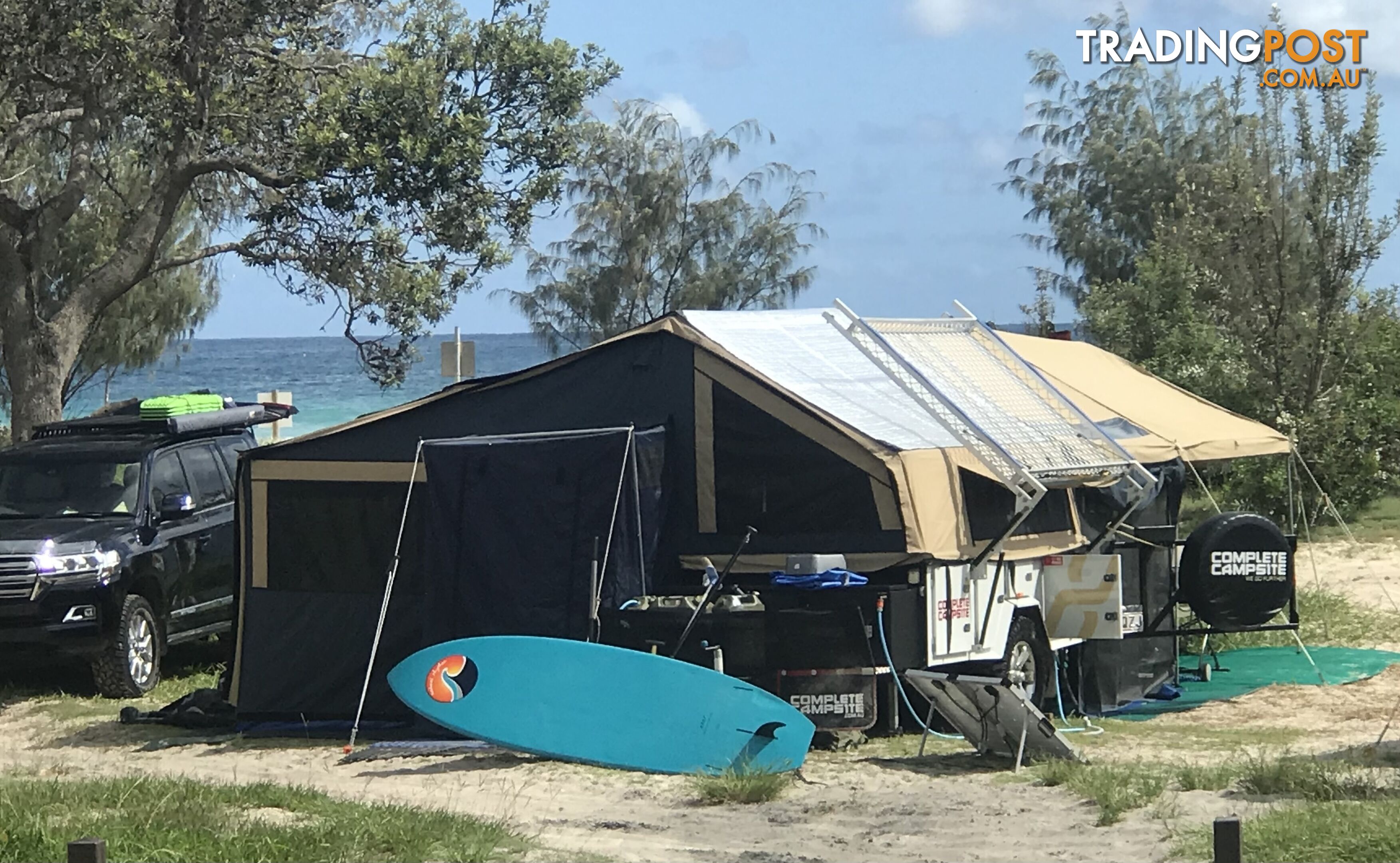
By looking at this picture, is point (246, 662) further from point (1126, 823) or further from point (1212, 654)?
point (1212, 654)

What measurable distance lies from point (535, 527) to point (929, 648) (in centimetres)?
258

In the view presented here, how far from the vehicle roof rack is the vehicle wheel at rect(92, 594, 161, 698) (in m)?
1.60

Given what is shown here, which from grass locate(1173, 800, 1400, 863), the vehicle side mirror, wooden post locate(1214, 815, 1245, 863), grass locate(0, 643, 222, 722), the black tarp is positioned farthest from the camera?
the vehicle side mirror

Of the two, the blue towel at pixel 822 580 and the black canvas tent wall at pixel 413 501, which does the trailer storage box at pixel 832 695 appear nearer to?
the blue towel at pixel 822 580

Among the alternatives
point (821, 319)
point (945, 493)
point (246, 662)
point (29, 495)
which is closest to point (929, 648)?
point (945, 493)

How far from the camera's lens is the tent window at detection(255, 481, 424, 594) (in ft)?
38.5

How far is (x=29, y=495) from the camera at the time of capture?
14000 mm

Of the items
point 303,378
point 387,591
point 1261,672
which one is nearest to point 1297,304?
point 1261,672

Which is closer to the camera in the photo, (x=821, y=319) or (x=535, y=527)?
(x=535, y=527)

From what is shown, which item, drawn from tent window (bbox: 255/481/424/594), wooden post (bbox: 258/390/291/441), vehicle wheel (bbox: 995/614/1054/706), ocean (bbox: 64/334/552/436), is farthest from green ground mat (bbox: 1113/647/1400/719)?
ocean (bbox: 64/334/552/436)

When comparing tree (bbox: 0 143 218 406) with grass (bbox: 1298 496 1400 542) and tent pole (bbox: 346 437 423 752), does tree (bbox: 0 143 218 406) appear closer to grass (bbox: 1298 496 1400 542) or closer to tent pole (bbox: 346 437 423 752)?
tent pole (bbox: 346 437 423 752)

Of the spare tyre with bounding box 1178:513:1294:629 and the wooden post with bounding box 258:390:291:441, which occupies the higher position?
the wooden post with bounding box 258:390:291:441

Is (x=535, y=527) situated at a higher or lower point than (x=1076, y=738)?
higher

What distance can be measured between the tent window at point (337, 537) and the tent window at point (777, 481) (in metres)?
2.15
